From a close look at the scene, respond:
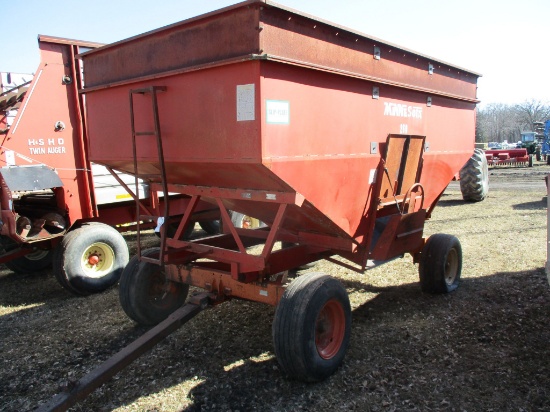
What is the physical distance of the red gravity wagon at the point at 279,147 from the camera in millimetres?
3152

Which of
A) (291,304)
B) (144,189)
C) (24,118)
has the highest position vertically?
(24,118)

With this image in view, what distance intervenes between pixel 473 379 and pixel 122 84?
3.53m

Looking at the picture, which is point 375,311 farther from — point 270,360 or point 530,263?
point 530,263

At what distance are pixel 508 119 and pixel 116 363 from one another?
284 ft

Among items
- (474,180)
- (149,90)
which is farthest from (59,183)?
(474,180)

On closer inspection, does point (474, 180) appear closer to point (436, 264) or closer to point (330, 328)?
point (436, 264)

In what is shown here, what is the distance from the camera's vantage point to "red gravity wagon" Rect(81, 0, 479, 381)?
3152 mm

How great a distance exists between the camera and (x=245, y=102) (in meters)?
3.09

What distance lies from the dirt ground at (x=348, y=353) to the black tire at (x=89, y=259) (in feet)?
0.70

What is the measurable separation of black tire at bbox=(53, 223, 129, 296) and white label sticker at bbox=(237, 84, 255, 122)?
326cm

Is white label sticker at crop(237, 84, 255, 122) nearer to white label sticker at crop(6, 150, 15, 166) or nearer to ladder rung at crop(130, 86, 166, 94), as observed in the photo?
ladder rung at crop(130, 86, 166, 94)

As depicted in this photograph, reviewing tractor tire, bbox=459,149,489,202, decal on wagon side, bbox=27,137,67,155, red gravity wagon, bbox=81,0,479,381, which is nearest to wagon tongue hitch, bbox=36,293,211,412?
red gravity wagon, bbox=81,0,479,381

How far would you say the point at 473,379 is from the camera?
134 inches

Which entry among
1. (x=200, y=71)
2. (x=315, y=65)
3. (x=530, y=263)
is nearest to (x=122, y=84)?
(x=200, y=71)
